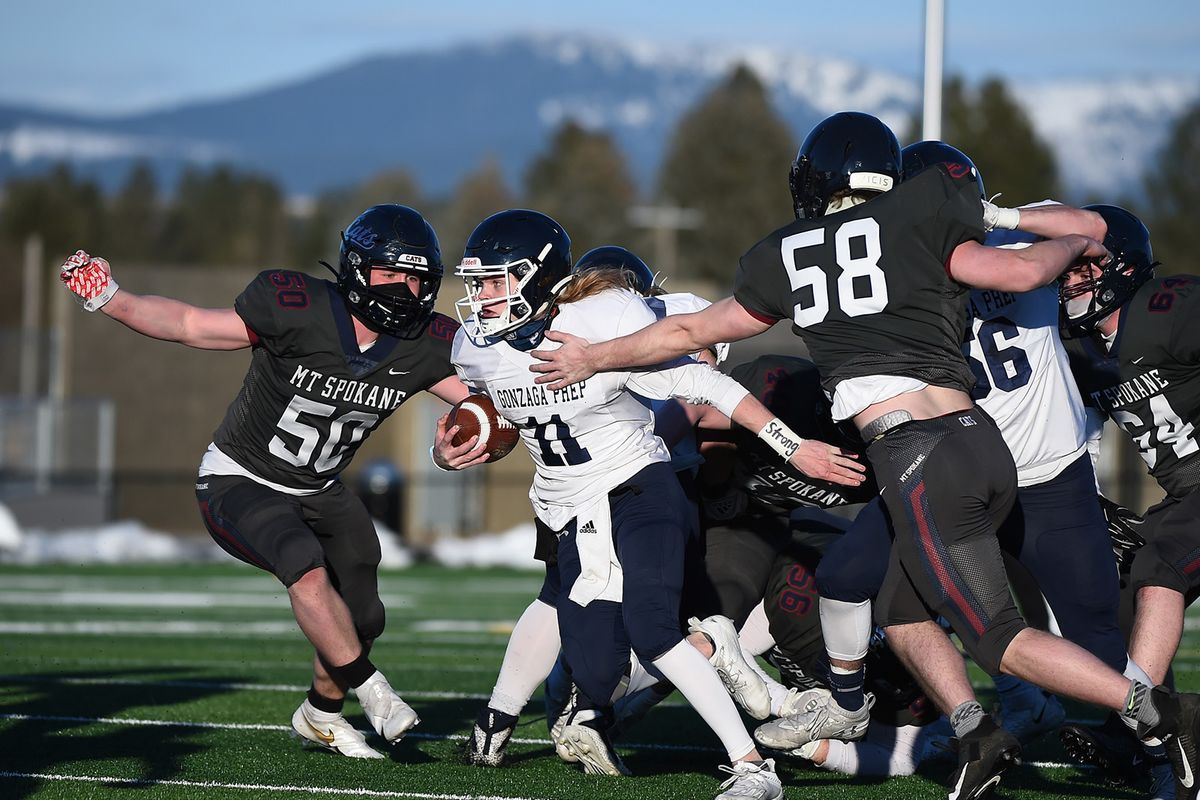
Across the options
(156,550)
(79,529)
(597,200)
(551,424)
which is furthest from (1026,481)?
(597,200)

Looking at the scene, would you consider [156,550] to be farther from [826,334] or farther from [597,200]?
[597,200]

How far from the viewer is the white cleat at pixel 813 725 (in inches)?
182

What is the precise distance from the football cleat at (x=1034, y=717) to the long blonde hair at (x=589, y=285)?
2.02 meters

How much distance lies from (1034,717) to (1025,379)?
123 cm

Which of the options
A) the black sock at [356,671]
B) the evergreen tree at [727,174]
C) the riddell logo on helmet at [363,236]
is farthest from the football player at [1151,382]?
the evergreen tree at [727,174]

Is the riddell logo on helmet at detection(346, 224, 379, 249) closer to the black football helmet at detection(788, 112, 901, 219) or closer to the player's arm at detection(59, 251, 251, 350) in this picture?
the player's arm at detection(59, 251, 251, 350)

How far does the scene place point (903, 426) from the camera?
4.23 meters

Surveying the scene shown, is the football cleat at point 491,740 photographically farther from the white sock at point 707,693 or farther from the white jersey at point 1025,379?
the white jersey at point 1025,379

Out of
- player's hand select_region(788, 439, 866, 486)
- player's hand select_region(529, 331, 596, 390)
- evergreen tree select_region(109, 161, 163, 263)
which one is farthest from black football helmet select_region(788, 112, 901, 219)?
evergreen tree select_region(109, 161, 163, 263)

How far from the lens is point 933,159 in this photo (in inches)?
195

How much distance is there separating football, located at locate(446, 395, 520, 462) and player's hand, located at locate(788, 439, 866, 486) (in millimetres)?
1054

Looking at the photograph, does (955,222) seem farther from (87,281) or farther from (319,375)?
(87,281)

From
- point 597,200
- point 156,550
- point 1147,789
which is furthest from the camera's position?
point 597,200

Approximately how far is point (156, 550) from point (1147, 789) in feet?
47.1
